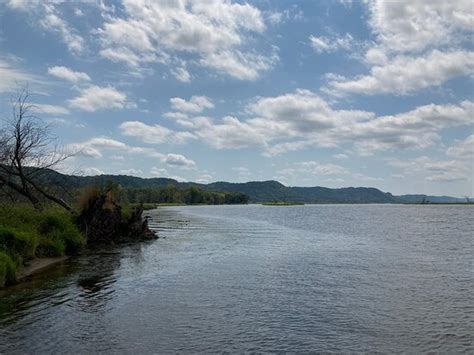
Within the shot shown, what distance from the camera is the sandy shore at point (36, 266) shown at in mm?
20212

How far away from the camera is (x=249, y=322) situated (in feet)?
46.0

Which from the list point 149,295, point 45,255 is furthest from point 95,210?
Result: point 149,295

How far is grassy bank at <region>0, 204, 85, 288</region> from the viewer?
1886cm

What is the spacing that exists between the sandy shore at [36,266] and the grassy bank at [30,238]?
0.98 feet

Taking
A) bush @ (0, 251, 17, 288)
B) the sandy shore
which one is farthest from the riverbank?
bush @ (0, 251, 17, 288)

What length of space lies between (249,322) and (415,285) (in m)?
10.5

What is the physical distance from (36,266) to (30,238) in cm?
157

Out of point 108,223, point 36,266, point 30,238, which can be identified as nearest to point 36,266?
point 36,266

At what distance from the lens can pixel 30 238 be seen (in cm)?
2234

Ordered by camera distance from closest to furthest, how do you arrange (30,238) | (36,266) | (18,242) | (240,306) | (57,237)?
(240,306) → (18,242) → (30,238) → (36,266) → (57,237)

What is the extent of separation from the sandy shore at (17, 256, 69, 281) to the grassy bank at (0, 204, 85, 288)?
30 centimetres

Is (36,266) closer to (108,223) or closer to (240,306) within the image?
(240,306)

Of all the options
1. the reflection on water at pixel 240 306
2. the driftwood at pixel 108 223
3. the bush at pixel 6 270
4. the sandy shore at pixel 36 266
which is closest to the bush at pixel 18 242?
the sandy shore at pixel 36 266

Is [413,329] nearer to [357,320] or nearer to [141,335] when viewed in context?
[357,320]
